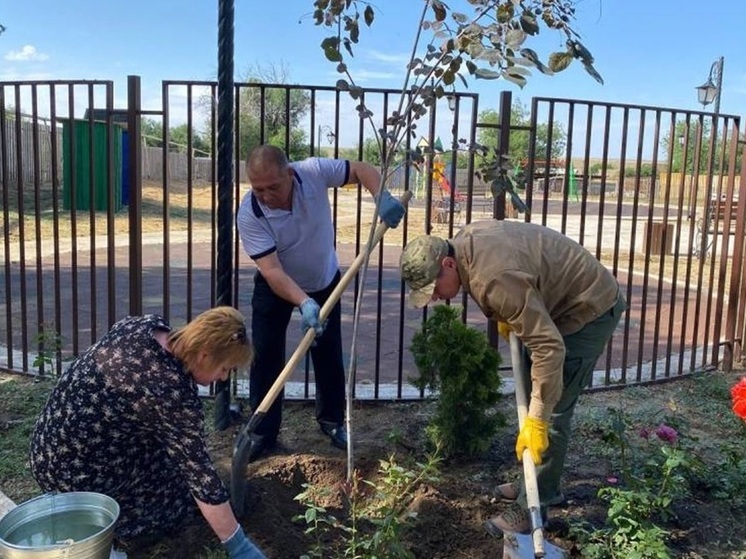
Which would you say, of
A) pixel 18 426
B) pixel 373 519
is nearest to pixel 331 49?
pixel 373 519

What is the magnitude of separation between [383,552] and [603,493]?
3.23ft

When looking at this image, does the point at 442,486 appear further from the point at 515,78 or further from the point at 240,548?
the point at 515,78

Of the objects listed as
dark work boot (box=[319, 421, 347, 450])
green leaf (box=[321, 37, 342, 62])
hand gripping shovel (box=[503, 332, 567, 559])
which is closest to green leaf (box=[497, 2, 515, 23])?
green leaf (box=[321, 37, 342, 62])

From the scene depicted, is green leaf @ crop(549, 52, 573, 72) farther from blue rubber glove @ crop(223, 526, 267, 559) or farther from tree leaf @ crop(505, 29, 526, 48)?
blue rubber glove @ crop(223, 526, 267, 559)

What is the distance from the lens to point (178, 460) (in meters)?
2.41

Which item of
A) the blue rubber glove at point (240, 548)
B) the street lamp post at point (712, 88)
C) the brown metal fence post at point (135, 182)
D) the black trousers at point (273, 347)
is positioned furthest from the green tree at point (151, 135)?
the street lamp post at point (712, 88)

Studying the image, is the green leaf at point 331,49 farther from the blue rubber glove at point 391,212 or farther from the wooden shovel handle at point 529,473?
the wooden shovel handle at point 529,473

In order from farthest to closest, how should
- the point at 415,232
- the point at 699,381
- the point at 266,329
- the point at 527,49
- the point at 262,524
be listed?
the point at 415,232, the point at 699,381, the point at 266,329, the point at 262,524, the point at 527,49

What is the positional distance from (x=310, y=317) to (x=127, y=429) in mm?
929

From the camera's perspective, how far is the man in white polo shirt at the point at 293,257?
323 centimetres

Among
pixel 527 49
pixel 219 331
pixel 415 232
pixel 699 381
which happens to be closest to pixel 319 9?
pixel 527 49

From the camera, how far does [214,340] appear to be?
90.8 inches

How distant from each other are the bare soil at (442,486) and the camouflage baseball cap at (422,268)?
0.78m

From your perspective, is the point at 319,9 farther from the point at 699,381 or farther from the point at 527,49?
the point at 699,381
